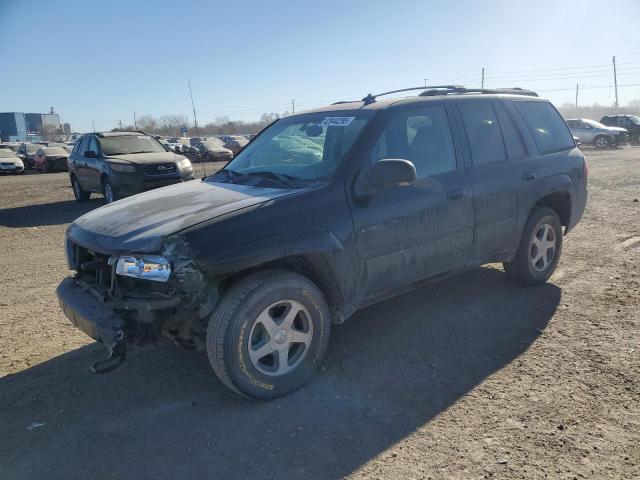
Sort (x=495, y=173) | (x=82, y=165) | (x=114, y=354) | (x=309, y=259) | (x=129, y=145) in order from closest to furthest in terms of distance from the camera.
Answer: (x=114, y=354) < (x=309, y=259) < (x=495, y=173) < (x=129, y=145) < (x=82, y=165)

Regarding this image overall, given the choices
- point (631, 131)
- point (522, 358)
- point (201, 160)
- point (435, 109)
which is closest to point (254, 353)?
point (522, 358)

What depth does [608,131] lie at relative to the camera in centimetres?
2902

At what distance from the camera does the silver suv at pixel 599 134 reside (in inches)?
1143

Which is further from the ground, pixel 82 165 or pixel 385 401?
pixel 82 165

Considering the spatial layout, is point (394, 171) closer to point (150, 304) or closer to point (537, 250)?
point (150, 304)

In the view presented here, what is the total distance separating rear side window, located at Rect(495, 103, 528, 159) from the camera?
4.68 meters

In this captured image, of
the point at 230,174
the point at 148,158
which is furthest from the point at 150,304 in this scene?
the point at 148,158

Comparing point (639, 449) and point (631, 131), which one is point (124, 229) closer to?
point (639, 449)

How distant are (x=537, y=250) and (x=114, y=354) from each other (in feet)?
13.1

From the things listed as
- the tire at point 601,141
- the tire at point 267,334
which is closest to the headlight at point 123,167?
the tire at point 267,334

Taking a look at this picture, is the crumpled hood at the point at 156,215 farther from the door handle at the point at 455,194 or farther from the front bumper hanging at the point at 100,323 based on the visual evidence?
the door handle at the point at 455,194

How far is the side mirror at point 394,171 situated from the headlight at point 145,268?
4.96 feet

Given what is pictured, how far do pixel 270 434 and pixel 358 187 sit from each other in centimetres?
169

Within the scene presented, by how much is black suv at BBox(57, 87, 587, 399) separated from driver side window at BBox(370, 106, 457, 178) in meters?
0.01
